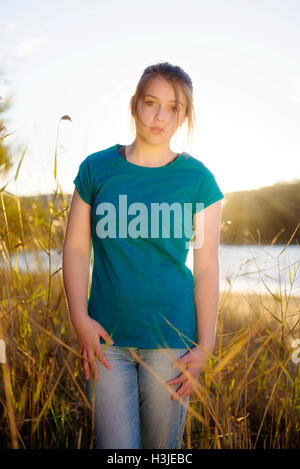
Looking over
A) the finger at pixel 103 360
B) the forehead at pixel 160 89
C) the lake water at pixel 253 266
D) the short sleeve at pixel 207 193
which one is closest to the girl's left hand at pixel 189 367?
the finger at pixel 103 360

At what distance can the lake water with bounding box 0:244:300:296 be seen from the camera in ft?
4.59

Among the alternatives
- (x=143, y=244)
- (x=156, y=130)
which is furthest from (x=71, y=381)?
(x=156, y=130)

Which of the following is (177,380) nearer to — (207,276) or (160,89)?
(207,276)

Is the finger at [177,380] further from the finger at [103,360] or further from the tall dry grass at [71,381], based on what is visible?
the finger at [103,360]

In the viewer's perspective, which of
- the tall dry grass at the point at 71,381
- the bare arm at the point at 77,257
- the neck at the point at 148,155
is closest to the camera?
the tall dry grass at the point at 71,381

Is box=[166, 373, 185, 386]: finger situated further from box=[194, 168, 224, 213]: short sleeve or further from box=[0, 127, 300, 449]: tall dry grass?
box=[194, 168, 224, 213]: short sleeve

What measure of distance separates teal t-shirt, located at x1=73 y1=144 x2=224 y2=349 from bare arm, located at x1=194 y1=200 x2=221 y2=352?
2 cm

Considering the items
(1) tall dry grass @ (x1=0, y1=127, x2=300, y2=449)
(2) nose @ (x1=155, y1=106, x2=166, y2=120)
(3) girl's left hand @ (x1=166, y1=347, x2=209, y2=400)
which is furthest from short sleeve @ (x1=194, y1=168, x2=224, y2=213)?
(3) girl's left hand @ (x1=166, y1=347, x2=209, y2=400)

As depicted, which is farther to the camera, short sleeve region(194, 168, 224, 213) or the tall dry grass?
short sleeve region(194, 168, 224, 213)

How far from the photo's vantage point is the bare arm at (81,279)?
3.76 ft

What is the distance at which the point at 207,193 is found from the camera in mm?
1273

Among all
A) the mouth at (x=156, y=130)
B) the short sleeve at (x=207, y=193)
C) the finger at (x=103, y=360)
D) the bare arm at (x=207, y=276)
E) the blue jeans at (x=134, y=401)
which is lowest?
the blue jeans at (x=134, y=401)

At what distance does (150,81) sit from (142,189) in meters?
0.37

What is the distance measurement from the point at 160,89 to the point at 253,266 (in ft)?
3.54
